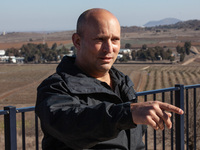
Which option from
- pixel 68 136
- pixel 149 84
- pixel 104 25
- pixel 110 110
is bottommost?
pixel 149 84

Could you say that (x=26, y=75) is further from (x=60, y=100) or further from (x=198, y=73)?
(x=60, y=100)

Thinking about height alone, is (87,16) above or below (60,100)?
above

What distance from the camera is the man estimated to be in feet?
3.90

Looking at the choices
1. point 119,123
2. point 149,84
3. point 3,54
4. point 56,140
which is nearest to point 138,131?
point 56,140

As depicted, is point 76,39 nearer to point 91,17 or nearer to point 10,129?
point 91,17

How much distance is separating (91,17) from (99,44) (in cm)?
12

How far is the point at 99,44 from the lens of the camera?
60.1 inches

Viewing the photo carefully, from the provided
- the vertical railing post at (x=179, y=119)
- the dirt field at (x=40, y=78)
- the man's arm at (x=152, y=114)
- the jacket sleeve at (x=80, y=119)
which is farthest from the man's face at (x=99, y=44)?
the dirt field at (x=40, y=78)

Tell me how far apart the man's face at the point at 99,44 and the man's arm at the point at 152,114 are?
425mm

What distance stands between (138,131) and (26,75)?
3449 inches

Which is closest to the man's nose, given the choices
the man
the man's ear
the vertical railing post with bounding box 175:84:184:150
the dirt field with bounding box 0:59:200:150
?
the man

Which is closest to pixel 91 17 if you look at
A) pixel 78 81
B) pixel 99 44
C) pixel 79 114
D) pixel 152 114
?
pixel 99 44

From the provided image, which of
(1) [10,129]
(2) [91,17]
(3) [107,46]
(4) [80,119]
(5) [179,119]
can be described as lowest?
(5) [179,119]

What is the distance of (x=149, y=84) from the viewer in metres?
70.9
